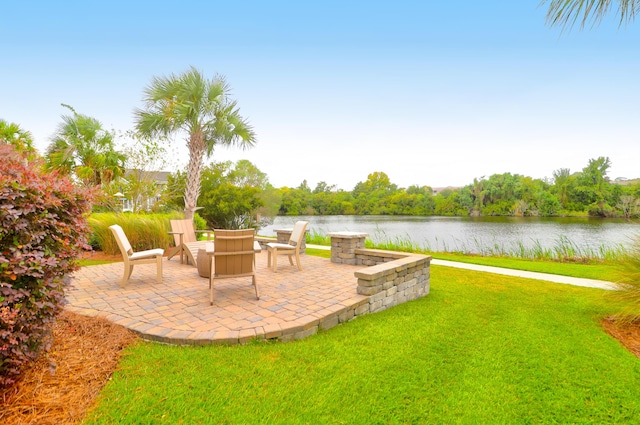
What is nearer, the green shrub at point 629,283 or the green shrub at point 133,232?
the green shrub at point 629,283

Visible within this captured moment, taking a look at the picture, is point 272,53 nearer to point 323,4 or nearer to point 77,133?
point 323,4

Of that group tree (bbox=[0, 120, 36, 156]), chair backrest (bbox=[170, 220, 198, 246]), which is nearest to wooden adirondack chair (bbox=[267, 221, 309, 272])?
chair backrest (bbox=[170, 220, 198, 246])

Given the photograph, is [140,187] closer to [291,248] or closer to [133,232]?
[133,232]

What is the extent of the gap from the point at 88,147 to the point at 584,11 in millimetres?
18903

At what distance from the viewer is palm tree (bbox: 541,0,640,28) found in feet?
9.14

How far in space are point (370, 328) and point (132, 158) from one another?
16114 millimetres

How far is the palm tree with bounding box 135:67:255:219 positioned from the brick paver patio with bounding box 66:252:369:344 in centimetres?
683

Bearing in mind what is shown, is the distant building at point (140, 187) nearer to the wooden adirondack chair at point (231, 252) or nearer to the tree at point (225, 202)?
the tree at point (225, 202)

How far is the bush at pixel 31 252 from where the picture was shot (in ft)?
5.20

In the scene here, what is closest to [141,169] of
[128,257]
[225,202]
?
[225,202]

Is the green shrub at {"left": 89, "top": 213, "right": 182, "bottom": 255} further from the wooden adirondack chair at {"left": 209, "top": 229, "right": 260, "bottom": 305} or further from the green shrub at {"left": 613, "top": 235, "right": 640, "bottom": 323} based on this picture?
the green shrub at {"left": 613, "top": 235, "right": 640, "bottom": 323}

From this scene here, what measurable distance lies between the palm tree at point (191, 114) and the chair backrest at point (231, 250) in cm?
800

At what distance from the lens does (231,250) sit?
380 cm

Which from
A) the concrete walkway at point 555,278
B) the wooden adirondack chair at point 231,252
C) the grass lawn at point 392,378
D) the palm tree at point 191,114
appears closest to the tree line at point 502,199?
the palm tree at point 191,114
